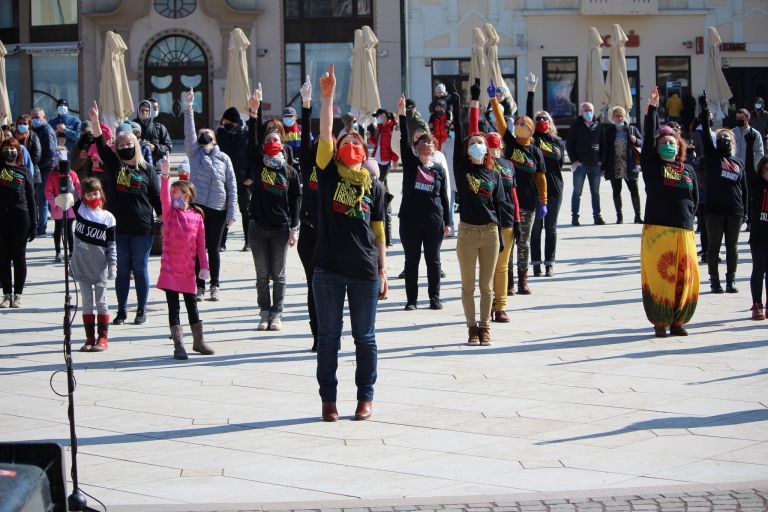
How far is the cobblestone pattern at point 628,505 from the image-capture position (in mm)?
7090

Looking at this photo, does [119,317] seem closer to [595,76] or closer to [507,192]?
[507,192]

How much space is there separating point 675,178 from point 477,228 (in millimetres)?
1788

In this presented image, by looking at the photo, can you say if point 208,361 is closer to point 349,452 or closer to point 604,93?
point 349,452

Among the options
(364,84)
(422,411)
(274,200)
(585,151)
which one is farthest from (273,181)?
(364,84)

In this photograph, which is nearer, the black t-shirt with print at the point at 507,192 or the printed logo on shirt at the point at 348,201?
the printed logo on shirt at the point at 348,201

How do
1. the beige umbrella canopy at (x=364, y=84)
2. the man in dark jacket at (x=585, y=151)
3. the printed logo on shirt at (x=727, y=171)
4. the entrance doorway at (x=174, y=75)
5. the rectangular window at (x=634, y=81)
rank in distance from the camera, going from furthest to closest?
the rectangular window at (x=634, y=81) → the entrance doorway at (x=174, y=75) → the beige umbrella canopy at (x=364, y=84) → the man in dark jacket at (x=585, y=151) → the printed logo on shirt at (x=727, y=171)

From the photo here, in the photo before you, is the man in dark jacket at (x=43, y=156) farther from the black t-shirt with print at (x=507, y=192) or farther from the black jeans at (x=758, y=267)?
the black jeans at (x=758, y=267)

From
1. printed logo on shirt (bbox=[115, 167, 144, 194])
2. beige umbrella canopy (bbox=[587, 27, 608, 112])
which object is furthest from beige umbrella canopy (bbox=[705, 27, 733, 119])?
printed logo on shirt (bbox=[115, 167, 144, 194])

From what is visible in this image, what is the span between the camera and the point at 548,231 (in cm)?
1661

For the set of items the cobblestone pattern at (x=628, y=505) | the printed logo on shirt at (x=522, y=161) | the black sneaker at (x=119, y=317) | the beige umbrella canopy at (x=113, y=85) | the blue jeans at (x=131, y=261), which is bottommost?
the cobblestone pattern at (x=628, y=505)

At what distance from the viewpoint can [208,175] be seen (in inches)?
611

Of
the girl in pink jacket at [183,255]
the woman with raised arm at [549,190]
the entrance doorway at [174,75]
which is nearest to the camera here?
the girl in pink jacket at [183,255]

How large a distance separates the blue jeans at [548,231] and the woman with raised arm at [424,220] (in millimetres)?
1624

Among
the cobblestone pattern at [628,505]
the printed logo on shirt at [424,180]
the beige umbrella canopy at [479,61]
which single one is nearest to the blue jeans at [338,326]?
the cobblestone pattern at [628,505]
